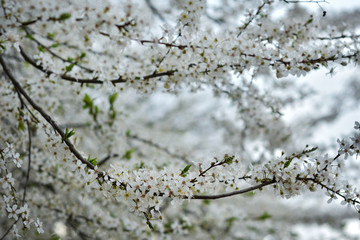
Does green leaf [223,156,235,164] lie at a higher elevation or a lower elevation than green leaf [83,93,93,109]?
lower

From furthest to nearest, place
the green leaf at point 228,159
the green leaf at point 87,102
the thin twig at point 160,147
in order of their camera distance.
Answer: the thin twig at point 160,147
the green leaf at point 87,102
the green leaf at point 228,159

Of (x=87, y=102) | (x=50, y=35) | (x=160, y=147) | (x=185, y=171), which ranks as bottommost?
(x=185, y=171)

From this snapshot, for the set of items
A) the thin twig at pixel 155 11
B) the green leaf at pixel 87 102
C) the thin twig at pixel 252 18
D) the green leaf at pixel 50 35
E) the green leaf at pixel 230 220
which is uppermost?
the thin twig at pixel 155 11

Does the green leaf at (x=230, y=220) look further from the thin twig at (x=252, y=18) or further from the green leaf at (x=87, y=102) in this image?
the thin twig at (x=252, y=18)

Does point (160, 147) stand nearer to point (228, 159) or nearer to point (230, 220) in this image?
point (230, 220)

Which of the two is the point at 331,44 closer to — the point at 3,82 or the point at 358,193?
the point at 358,193

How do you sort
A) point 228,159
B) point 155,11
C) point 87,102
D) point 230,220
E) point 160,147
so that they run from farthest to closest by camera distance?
point 155,11 → point 230,220 → point 160,147 → point 87,102 → point 228,159

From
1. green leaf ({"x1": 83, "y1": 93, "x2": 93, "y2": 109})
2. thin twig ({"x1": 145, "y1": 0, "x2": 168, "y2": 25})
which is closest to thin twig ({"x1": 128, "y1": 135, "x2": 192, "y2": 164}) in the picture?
green leaf ({"x1": 83, "y1": 93, "x2": 93, "y2": 109})

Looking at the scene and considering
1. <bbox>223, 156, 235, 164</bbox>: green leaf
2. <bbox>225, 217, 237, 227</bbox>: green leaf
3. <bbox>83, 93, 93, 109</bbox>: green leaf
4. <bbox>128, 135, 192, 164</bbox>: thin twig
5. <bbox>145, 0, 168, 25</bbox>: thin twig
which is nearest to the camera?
<bbox>223, 156, 235, 164</bbox>: green leaf

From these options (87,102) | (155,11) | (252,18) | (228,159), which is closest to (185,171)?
(228,159)

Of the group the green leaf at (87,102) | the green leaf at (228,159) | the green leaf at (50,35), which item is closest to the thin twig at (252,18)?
the green leaf at (228,159)

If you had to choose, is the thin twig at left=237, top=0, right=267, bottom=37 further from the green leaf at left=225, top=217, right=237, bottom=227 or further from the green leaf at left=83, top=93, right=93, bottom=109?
the green leaf at left=225, top=217, right=237, bottom=227

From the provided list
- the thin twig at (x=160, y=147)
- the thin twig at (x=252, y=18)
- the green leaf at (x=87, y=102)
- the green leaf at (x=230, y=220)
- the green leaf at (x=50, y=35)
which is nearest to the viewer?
the thin twig at (x=252, y=18)

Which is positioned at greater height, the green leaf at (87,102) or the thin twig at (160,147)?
the thin twig at (160,147)
